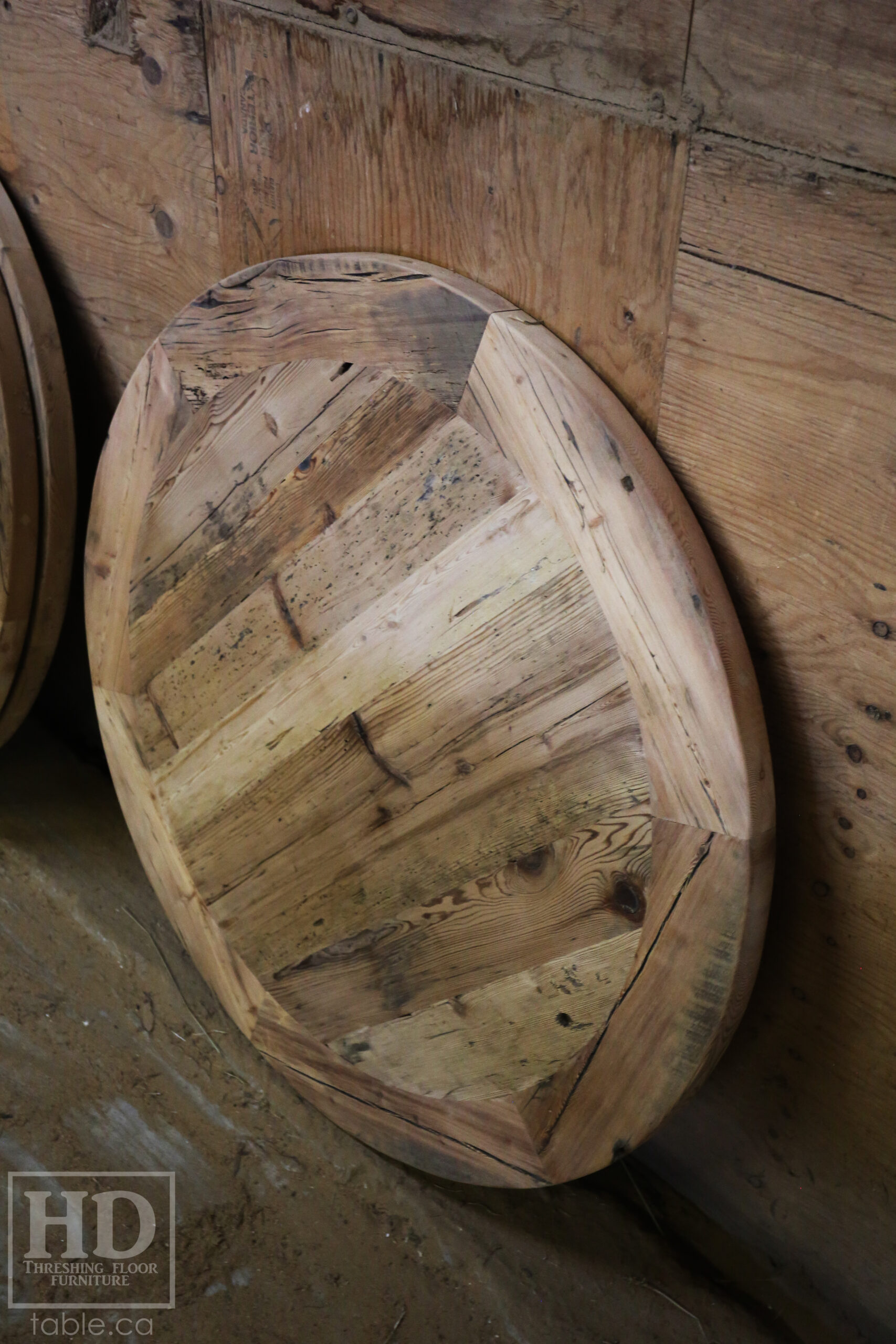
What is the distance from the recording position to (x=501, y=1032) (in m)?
1.25

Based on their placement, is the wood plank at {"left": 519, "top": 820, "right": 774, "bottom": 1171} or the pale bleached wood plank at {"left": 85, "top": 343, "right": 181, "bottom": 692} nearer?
the wood plank at {"left": 519, "top": 820, "right": 774, "bottom": 1171}

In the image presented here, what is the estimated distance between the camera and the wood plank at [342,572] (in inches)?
43.4

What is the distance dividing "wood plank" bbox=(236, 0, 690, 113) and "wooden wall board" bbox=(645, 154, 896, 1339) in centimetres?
8

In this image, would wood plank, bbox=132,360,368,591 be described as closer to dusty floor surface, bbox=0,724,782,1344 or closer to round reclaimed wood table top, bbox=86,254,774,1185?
round reclaimed wood table top, bbox=86,254,774,1185

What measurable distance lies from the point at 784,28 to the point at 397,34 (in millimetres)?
404

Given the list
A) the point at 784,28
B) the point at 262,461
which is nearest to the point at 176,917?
the point at 262,461

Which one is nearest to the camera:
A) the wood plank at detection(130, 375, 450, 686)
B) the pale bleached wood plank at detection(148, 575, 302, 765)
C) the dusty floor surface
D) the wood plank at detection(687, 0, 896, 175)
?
the wood plank at detection(687, 0, 896, 175)

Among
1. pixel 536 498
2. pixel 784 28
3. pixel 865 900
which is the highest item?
pixel 784 28

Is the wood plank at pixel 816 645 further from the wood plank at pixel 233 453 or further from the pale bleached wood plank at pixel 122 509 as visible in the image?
the pale bleached wood plank at pixel 122 509

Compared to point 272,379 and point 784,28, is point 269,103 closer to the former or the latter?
point 272,379

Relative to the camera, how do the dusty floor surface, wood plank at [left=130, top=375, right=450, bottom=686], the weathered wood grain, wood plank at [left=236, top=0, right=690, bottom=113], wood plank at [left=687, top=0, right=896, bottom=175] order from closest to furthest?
wood plank at [left=687, top=0, right=896, bottom=175], wood plank at [left=236, top=0, right=690, bottom=113], wood plank at [left=130, top=375, right=450, bottom=686], the dusty floor surface, the weathered wood grain

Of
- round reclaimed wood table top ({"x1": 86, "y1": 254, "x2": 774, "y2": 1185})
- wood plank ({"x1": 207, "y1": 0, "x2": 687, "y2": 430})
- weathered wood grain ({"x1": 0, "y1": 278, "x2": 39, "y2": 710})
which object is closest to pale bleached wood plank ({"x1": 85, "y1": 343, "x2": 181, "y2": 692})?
round reclaimed wood table top ({"x1": 86, "y1": 254, "x2": 774, "y2": 1185})

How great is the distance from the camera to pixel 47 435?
5.16 feet

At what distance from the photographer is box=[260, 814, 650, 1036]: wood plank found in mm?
1103
